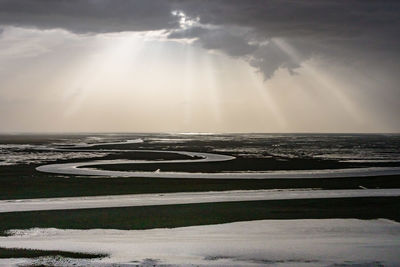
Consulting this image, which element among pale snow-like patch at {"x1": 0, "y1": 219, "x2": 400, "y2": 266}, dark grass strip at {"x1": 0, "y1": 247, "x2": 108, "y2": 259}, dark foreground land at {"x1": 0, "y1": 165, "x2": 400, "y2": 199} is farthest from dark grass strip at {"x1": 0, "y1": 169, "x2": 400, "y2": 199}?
dark grass strip at {"x1": 0, "y1": 247, "x2": 108, "y2": 259}

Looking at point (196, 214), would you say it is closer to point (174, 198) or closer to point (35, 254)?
point (174, 198)

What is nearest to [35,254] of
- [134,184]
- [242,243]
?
[242,243]

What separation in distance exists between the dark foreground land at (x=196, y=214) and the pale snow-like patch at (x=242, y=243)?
120 centimetres

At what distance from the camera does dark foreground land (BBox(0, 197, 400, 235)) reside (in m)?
24.0

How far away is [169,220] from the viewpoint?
24953 mm

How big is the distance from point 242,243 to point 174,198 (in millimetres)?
12808

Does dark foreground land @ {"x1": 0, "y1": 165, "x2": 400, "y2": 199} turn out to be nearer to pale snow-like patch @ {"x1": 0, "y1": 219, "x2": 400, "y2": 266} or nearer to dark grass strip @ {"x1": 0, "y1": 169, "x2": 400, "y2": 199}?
dark grass strip @ {"x1": 0, "y1": 169, "x2": 400, "y2": 199}

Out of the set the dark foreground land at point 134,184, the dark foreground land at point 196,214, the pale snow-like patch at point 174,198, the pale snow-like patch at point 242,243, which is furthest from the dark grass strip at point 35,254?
the dark foreground land at point 134,184

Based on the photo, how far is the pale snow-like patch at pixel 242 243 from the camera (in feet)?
57.4

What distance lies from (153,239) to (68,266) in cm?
472

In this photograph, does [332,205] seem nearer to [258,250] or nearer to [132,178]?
[258,250]

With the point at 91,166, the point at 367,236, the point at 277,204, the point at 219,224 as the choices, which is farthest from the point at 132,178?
the point at 367,236

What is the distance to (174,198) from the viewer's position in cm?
3244

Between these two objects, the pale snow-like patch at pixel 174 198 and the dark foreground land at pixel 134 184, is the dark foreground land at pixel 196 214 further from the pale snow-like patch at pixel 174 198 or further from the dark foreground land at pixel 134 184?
the dark foreground land at pixel 134 184
